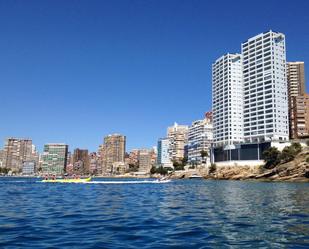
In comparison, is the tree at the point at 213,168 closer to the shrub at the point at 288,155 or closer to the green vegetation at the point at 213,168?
the green vegetation at the point at 213,168

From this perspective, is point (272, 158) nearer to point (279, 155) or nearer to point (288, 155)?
point (279, 155)

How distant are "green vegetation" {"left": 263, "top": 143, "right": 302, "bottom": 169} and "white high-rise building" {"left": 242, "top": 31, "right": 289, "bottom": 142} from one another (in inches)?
734

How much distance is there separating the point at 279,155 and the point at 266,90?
157 ft

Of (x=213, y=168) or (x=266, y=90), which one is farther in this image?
(x=213, y=168)

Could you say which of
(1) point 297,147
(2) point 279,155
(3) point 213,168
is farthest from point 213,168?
(1) point 297,147

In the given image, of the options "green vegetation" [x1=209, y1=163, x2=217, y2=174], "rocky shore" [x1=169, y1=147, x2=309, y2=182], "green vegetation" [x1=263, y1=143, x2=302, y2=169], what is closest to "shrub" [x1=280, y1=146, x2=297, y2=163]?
"green vegetation" [x1=263, y1=143, x2=302, y2=169]

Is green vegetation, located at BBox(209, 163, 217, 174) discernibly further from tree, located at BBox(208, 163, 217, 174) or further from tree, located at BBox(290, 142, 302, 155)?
tree, located at BBox(290, 142, 302, 155)

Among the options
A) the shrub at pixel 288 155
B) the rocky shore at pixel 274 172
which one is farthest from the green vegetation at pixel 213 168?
the shrub at pixel 288 155

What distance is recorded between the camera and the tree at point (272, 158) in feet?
468

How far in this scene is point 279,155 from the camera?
142 metres

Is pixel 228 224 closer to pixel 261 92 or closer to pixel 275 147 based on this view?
pixel 275 147

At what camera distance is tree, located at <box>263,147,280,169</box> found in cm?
14262

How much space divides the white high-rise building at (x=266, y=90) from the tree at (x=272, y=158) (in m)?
19.7

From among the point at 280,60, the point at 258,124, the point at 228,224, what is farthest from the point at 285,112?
the point at 228,224
